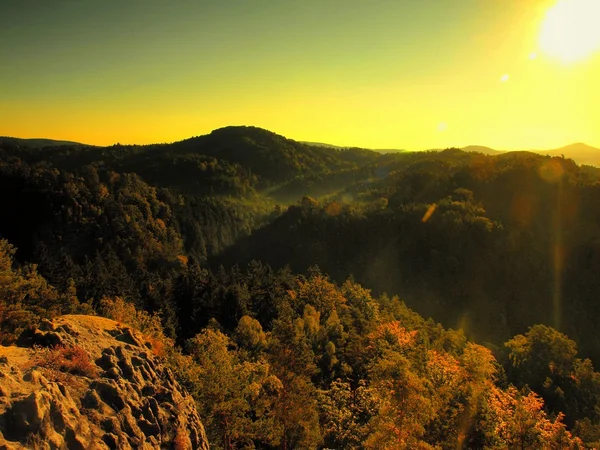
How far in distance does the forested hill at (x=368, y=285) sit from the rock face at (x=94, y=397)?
6856mm

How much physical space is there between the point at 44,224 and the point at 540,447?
156 meters

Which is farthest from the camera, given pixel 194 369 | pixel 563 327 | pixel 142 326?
pixel 563 327

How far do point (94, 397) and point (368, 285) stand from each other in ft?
412

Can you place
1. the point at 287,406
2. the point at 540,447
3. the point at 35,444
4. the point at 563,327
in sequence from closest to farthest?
1. the point at 35,444
2. the point at 540,447
3. the point at 287,406
4. the point at 563,327

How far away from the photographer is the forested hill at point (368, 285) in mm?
33438

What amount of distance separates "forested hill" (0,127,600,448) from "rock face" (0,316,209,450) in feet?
22.5

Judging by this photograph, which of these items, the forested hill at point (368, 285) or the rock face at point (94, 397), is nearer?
the rock face at point (94, 397)

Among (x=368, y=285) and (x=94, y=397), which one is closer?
(x=94, y=397)

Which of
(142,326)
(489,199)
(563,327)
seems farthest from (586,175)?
(142,326)

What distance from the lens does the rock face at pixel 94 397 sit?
14773 mm

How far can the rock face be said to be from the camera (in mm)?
14773

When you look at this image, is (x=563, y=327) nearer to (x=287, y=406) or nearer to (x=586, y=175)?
(x=586, y=175)

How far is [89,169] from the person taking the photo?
Answer: 16950 cm

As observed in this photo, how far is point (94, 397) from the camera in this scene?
18453 mm
